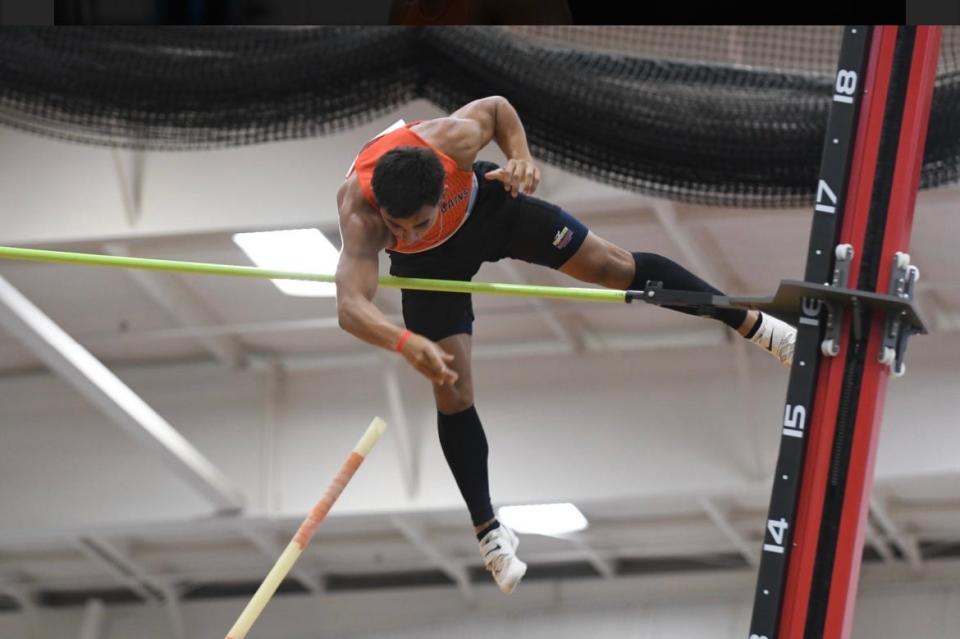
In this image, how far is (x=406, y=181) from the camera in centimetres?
443

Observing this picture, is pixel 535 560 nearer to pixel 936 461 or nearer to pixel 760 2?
pixel 936 461

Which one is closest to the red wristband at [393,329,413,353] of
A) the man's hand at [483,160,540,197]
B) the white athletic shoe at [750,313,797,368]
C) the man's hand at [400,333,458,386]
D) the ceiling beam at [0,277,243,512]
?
the man's hand at [400,333,458,386]

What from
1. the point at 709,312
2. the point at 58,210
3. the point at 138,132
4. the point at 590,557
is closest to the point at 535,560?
the point at 590,557

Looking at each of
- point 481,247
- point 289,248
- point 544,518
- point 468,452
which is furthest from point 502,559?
point 544,518

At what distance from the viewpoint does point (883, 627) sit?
13945 millimetres

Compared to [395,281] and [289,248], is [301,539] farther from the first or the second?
[289,248]

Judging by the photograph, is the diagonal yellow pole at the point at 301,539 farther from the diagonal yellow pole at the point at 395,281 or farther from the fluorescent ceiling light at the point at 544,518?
the fluorescent ceiling light at the point at 544,518

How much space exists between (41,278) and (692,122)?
6233 millimetres

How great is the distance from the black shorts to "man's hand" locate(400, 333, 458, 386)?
0.81 m

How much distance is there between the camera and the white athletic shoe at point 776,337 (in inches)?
202

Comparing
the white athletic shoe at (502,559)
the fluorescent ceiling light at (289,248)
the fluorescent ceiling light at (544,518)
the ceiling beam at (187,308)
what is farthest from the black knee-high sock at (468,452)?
the fluorescent ceiling light at (544,518)

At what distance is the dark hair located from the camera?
442 centimetres

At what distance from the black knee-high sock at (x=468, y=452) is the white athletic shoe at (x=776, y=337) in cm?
97

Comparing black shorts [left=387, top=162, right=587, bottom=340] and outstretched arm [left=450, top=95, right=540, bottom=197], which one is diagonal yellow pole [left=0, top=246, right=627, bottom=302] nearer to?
black shorts [left=387, top=162, right=587, bottom=340]
